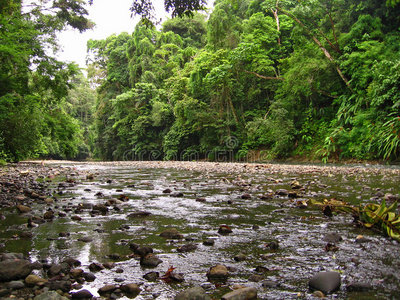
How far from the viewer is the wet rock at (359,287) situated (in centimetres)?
139

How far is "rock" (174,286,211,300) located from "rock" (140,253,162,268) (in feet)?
1.50

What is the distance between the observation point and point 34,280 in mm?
1537

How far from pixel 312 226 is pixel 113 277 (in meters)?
1.79

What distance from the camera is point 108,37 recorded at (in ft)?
127

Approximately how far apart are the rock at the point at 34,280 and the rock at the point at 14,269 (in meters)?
0.07

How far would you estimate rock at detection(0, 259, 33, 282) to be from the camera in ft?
5.16

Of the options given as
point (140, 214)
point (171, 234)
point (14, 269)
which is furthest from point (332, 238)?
point (14, 269)

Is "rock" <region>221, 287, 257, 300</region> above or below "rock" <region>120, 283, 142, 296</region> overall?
above

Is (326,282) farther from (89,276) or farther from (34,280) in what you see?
(34,280)

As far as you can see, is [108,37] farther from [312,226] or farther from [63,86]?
[312,226]

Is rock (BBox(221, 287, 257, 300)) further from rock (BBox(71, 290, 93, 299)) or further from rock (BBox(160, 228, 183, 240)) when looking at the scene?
rock (BBox(160, 228, 183, 240))

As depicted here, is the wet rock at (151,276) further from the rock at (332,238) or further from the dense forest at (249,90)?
the dense forest at (249,90)

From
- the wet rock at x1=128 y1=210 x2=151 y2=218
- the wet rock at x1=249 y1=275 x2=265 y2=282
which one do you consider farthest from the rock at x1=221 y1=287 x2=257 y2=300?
the wet rock at x1=128 y1=210 x2=151 y2=218

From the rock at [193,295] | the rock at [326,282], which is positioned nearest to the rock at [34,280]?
the rock at [193,295]
